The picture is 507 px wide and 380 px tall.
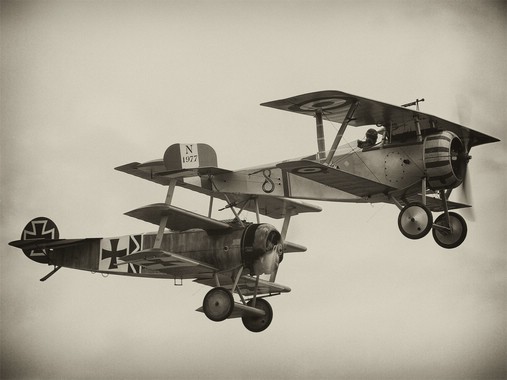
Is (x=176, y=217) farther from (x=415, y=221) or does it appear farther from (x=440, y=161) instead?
(x=440, y=161)

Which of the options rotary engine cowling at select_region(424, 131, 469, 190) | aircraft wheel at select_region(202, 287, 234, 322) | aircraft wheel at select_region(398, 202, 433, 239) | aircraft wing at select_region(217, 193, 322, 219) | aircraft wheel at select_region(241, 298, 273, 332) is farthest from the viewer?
aircraft wing at select_region(217, 193, 322, 219)

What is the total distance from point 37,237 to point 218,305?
6263 mm

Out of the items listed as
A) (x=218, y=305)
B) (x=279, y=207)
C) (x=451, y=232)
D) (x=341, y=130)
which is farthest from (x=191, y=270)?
(x=451, y=232)

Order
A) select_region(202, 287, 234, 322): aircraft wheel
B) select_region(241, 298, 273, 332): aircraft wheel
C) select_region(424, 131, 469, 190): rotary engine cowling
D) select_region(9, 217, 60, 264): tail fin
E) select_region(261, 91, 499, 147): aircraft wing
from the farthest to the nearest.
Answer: select_region(9, 217, 60, 264): tail fin, select_region(241, 298, 273, 332): aircraft wheel, select_region(202, 287, 234, 322): aircraft wheel, select_region(261, 91, 499, 147): aircraft wing, select_region(424, 131, 469, 190): rotary engine cowling

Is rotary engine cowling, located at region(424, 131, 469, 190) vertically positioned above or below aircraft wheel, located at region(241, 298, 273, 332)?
above

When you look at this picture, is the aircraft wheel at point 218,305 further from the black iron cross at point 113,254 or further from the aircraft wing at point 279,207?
the black iron cross at point 113,254

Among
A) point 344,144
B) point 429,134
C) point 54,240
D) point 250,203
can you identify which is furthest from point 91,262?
point 429,134

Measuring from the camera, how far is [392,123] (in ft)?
90.5

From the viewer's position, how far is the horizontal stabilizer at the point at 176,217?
2828 centimetres

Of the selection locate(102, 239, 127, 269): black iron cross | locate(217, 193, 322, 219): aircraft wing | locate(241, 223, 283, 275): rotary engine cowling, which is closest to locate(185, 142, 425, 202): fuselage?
locate(217, 193, 322, 219): aircraft wing

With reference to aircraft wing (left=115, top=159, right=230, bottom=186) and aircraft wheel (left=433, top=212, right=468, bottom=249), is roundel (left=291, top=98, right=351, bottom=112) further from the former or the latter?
aircraft wheel (left=433, top=212, right=468, bottom=249)

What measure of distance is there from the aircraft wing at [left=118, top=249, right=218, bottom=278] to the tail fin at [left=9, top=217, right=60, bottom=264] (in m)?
3.67

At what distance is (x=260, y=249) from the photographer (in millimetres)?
28156

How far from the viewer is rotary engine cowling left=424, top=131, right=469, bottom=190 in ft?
87.6
